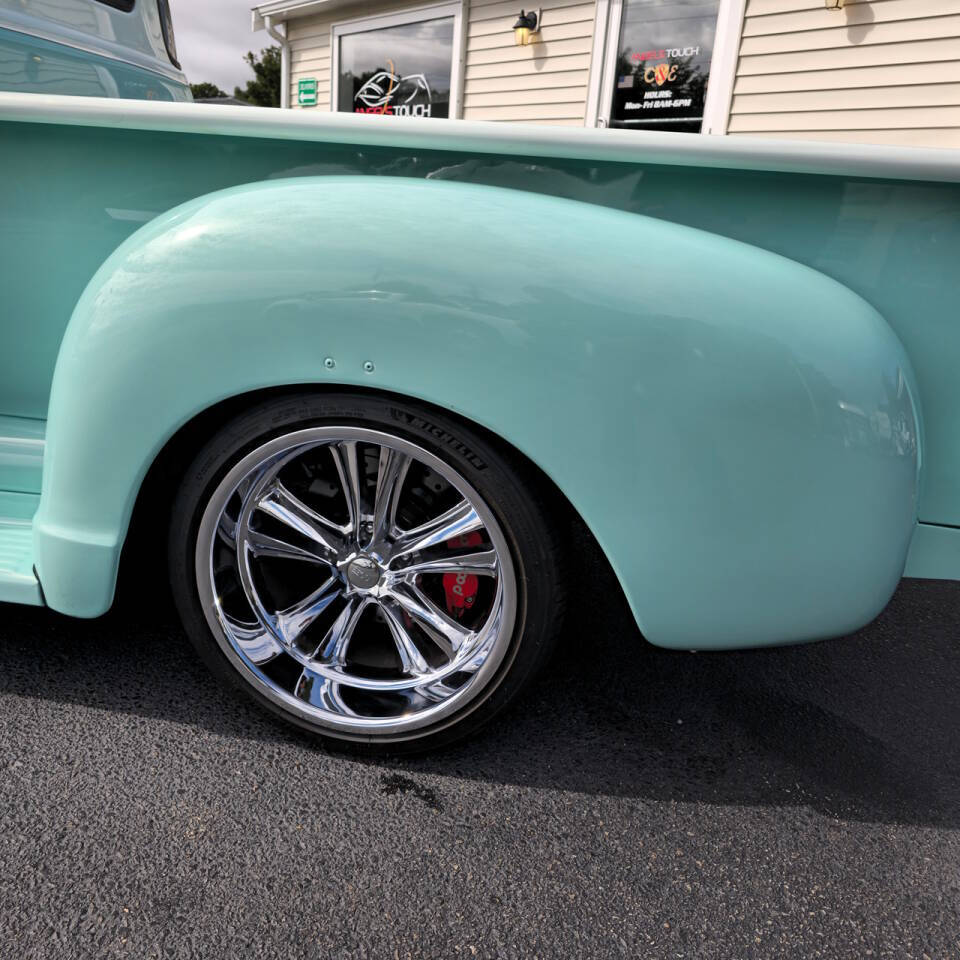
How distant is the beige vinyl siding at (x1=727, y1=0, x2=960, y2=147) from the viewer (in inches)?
195

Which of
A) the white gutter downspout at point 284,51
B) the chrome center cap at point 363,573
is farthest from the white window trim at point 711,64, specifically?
the chrome center cap at point 363,573

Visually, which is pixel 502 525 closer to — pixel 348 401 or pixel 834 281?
pixel 348 401

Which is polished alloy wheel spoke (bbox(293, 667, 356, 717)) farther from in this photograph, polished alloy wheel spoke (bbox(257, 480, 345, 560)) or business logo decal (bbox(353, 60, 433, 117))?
business logo decal (bbox(353, 60, 433, 117))

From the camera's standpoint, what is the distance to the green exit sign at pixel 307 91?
988 centimetres

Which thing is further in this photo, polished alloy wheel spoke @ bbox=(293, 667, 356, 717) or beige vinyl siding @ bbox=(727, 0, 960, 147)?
beige vinyl siding @ bbox=(727, 0, 960, 147)

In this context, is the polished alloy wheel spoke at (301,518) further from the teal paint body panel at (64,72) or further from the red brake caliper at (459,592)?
the teal paint body panel at (64,72)

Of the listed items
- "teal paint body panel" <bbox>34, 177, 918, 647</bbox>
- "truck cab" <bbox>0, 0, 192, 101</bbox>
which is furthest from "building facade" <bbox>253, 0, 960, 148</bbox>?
"teal paint body panel" <bbox>34, 177, 918, 647</bbox>

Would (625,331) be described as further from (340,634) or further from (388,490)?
(340,634)

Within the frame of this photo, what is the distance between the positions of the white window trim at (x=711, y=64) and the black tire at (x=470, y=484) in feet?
18.4

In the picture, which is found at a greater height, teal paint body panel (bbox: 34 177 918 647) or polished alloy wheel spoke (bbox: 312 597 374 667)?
teal paint body panel (bbox: 34 177 918 647)

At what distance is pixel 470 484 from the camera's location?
4.59 ft

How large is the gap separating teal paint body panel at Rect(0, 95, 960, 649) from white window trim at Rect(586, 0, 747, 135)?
5306 mm

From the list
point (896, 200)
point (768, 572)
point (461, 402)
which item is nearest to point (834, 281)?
point (896, 200)

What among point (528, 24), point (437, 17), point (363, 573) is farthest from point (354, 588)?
point (437, 17)
